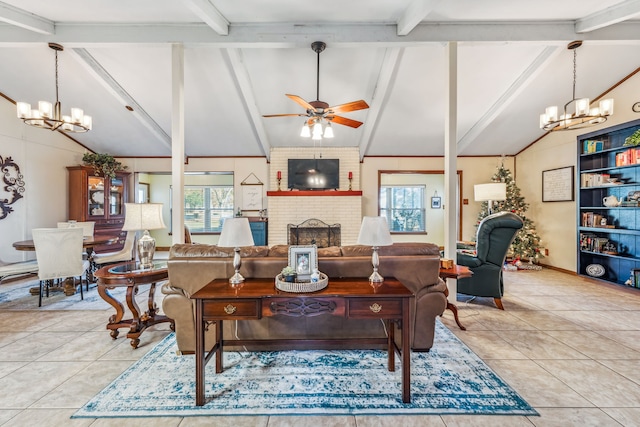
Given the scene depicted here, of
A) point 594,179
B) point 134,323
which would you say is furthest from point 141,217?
point 594,179

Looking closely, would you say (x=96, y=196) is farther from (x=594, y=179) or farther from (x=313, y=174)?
(x=594, y=179)

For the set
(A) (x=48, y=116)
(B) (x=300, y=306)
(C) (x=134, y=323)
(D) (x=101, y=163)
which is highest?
(A) (x=48, y=116)

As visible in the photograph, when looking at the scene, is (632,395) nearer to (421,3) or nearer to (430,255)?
(430,255)

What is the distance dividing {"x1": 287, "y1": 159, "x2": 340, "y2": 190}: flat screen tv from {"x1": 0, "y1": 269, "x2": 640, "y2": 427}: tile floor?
3642 mm

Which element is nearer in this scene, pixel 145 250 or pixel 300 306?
pixel 300 306

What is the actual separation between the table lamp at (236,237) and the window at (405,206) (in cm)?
660

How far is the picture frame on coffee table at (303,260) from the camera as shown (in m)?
1.97

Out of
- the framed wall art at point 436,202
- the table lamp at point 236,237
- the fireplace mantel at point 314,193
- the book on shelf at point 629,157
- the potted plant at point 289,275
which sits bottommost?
the potted plant at point 289,275

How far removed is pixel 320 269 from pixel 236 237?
2.20 ft

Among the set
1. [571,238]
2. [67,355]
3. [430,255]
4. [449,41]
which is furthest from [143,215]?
[571,238]

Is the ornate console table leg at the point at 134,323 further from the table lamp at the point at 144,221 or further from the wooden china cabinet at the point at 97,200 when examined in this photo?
the wooden china cabinet at the point at 97,200

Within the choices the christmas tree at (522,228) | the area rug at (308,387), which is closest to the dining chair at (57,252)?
the area rug at (308,387)

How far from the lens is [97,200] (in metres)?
5.90

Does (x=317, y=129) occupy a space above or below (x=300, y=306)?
above
